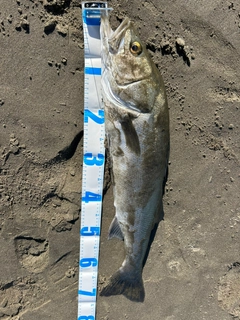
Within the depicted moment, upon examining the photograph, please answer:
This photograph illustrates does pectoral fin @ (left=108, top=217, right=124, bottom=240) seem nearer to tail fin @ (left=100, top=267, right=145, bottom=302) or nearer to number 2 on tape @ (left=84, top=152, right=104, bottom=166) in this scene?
tail fin @ (left=100, top=267, right=145, bottom=302)

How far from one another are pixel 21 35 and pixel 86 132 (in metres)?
1.35

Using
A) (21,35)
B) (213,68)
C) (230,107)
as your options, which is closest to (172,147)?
(230,107)

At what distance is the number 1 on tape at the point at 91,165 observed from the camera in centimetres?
295

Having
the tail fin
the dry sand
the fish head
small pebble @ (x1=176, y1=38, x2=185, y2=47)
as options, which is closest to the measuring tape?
the dry sand

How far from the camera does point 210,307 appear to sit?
11.8ft

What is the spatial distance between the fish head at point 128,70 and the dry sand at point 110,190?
1.81 ft

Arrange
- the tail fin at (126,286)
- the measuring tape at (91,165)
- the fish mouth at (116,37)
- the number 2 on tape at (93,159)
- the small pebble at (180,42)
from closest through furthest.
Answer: the fish mouth at (116,37) < the measuring tape at (91,165) < the small pebble at (180,42) < the number 2 on tape at (93,159) < the tail fin at (126,286)

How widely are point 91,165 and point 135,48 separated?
4.80 ft

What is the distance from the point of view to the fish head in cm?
257

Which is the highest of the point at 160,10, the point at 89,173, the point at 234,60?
the point at 160,10

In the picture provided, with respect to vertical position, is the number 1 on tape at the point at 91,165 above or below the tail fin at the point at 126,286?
above

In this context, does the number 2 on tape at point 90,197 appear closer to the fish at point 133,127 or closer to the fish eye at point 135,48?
the fish at point 133,127

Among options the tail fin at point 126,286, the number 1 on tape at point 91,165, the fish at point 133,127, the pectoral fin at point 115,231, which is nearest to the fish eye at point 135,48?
the fish at point 133,127

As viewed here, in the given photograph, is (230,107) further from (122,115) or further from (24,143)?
(24,143)
